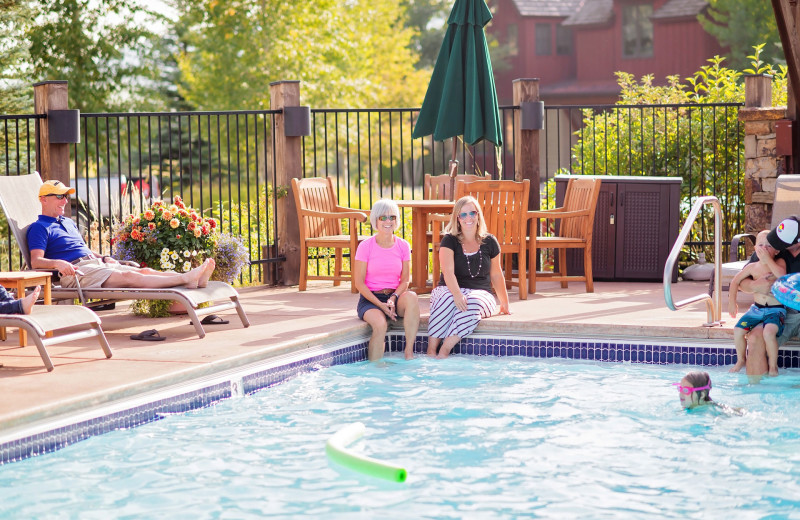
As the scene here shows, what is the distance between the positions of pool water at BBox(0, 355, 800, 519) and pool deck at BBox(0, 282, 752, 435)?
0.75 feet

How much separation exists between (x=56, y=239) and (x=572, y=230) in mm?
4429

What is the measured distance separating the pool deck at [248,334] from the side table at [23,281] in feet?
1.12

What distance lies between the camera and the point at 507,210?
314 inches

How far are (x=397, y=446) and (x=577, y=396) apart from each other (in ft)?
4.50

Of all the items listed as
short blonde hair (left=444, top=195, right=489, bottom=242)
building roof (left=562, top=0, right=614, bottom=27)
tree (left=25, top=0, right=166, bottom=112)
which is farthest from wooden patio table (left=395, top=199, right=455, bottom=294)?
building roof (left=562, top=0, right=614, bottom=27)

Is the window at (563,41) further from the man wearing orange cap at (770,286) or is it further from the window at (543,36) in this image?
the man wearing orange cap at (770,286)

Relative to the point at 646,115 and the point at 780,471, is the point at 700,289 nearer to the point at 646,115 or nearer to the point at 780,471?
the point at 646,115

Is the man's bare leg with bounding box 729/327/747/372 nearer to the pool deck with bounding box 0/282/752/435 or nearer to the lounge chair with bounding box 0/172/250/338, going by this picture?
the pool deck with bounding box 0/282/752/435

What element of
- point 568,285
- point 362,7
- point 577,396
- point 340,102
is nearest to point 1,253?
point 568,285

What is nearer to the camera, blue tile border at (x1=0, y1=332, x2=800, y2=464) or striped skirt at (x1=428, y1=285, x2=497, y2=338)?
blue tile border at (x1=0, y1=332, x2=800, y2=464)

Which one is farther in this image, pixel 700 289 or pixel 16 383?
pixel 700 289

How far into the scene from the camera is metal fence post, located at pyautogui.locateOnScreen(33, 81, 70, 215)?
7.82 m

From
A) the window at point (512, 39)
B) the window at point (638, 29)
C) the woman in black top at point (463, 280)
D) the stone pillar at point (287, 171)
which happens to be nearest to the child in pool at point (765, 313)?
the woman in black top at point (463, 280)

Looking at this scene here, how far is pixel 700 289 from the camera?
8.64m
